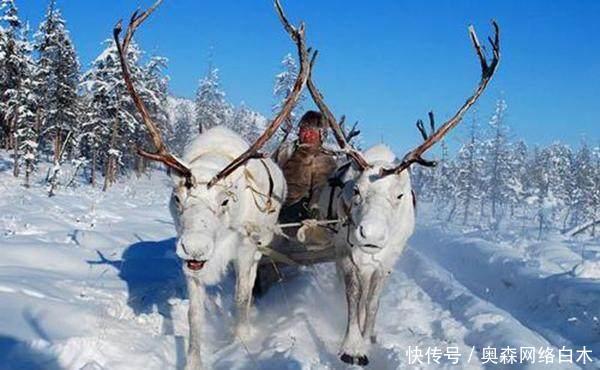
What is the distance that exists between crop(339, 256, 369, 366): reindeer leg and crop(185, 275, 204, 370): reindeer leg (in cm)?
141

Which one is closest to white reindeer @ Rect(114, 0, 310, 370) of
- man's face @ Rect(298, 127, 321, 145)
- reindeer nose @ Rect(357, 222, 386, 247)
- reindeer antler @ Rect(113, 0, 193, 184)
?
reindeer antler @ Rect(113, 0, 193, 184)

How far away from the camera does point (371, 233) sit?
17.1ft

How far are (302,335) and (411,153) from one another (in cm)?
226

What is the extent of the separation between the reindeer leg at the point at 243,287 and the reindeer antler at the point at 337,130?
4.95ft

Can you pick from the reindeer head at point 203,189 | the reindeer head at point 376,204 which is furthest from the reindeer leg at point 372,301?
the reindeer head at point 203,189

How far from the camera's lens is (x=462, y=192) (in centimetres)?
6700

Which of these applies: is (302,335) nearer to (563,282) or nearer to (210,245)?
(210,245)

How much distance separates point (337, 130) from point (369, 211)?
4.16 feet

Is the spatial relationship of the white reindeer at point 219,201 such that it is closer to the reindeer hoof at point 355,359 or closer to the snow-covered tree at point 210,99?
the reindeer hoof at point 355,359

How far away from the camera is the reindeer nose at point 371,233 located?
5.22 metres

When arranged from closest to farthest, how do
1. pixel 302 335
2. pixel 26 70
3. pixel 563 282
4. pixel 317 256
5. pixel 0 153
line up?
pixel 302 335 < pixel 317 256 < pixel 563 282 < pixel 26 70 < pixel 0 153

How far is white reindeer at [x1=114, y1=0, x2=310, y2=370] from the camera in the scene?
5113 mm

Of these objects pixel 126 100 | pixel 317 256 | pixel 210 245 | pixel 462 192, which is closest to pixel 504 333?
pixel 317 256

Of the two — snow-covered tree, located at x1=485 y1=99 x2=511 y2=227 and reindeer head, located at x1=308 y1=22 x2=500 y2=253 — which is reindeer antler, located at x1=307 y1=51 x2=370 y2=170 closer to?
reindeer head, located at x1=308 y1=22 x2=500 y2=253
